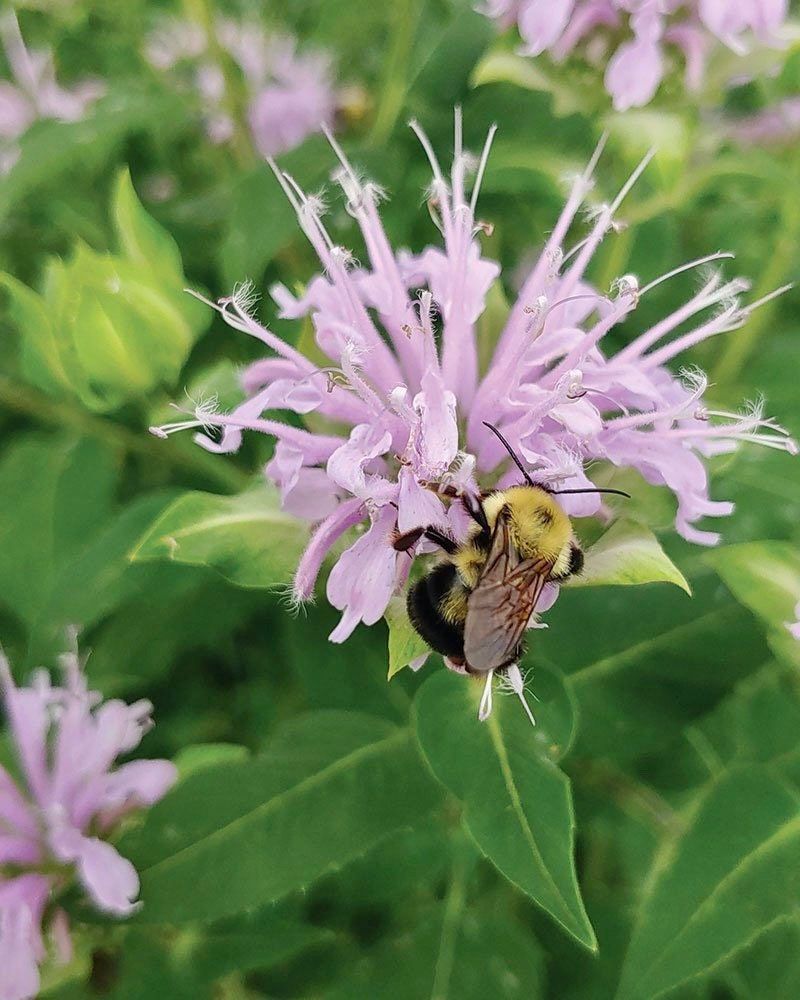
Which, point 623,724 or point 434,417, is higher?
point 434,417

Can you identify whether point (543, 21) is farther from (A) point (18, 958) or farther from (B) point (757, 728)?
(A) point (18, 958)

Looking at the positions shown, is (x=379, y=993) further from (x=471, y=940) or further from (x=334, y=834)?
(x=334, y=834)

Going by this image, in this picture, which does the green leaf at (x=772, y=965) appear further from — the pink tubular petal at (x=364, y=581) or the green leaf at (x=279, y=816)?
the pink tubular petal at (x=364, y=581)

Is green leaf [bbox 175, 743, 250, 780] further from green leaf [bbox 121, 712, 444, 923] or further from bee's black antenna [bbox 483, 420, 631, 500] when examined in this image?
bee's black antenna [bbox 483, 420, 631, 500]

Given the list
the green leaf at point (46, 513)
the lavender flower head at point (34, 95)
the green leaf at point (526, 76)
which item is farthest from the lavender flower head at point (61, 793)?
the lavender flower head at point (34, 95)

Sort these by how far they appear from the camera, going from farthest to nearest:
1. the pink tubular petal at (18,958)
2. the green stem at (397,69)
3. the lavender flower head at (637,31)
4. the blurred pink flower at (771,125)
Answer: the blurred pink flower at (771,125)
the green stem at (397,69)
the lavender flower head at (637,31)
the pink tubular petal at (18,958)

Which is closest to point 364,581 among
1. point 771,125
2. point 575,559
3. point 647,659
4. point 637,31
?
point 575,559

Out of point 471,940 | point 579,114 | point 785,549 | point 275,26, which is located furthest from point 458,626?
point 275,26
